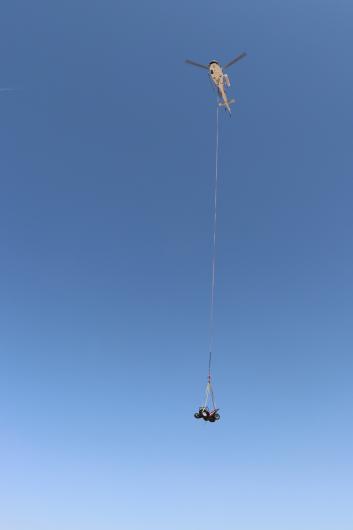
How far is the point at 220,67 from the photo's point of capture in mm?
33094

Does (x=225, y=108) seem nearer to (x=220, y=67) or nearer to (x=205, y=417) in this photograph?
(x=220, y=67)

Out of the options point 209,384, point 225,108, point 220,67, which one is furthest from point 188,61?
point 209,384

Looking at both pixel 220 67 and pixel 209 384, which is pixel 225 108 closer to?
pixel 220 67

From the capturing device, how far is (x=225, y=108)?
35.2m

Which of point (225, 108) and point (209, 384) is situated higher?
point (225, 108)

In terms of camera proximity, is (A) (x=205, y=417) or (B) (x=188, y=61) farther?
(B) (x=188, y=61)

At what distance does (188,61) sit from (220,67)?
3.47 m

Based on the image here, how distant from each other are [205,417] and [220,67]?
1041 inches

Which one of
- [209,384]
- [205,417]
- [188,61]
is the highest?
Answer: [188,61]

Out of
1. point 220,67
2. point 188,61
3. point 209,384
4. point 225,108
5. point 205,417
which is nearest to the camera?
point 205,417

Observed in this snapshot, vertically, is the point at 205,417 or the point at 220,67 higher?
the point at 220,67

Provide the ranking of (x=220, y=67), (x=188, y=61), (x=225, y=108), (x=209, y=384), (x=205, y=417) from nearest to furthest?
(x=205, y=417) → (x=209, y=384) → (x=188, y=61) → (x=220, y=67) → (x=225, y=108)

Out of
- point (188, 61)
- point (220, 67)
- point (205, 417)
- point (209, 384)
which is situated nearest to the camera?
point (205, 417)

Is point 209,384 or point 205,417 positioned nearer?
point 205,417
